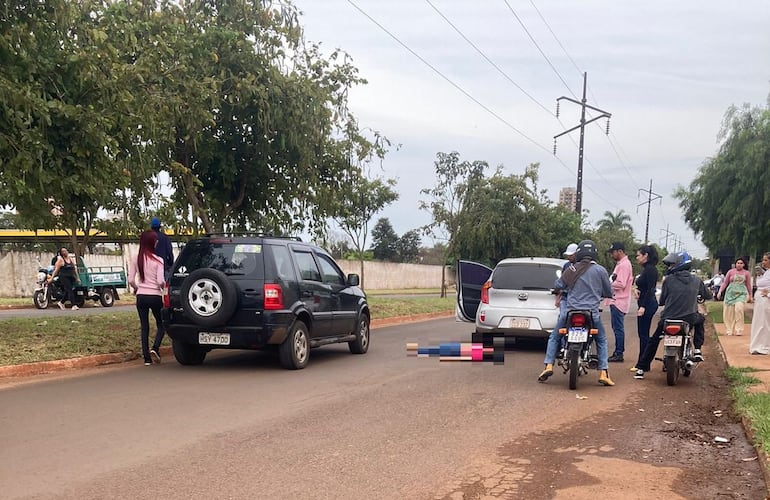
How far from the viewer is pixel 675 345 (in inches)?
320

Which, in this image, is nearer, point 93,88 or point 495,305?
point 93,88

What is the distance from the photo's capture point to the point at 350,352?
11.5 meters

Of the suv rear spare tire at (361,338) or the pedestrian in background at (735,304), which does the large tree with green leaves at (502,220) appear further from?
the suv rear spare tire at (361,338)

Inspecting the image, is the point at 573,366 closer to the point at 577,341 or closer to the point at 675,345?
the point at 577,341

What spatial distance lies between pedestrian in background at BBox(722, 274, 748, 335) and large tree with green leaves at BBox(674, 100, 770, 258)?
6.48m

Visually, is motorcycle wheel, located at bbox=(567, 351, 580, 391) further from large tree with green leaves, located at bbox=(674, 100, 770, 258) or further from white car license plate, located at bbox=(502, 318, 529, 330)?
large tree with green leaves, located at bbox=(674, 100, 770, 258)

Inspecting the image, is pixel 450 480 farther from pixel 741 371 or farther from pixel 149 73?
pixel 149 73

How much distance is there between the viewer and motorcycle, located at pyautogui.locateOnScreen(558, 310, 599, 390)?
790 centimetres

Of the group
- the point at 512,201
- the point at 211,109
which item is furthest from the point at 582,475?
the point at 512,201

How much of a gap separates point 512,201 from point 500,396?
21.0 metres

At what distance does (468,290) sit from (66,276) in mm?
13548

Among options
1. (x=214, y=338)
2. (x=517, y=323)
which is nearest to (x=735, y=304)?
(x=517, y=323)

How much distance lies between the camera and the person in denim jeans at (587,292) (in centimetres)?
816

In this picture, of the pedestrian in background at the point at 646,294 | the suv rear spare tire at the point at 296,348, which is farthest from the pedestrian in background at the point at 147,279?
the pedestrian in background at the point at 646,294
